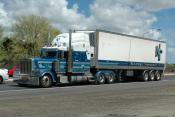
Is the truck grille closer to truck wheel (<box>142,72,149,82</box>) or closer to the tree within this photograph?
truck wheel (<box>142,72,149,82</box>)

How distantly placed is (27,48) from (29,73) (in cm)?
5453

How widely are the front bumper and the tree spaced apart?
53274 mm

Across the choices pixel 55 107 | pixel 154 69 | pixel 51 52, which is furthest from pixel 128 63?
pixel 55 107

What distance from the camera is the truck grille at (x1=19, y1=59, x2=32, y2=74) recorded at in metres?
31.3

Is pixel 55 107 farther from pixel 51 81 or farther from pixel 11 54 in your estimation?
pixel 11 54

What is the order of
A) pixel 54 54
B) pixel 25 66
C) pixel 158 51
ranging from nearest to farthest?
pixel 25 66, pixel 54 54, pixel 158 51

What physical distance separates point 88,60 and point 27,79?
5.50 meters

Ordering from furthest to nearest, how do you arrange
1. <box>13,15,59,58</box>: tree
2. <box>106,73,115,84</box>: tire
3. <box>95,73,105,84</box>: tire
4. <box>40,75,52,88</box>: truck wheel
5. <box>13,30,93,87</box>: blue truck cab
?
<box>13,15,59,58</box>: tree
<box>106,73,115,84</box>: tire
<box>95,73,105,84</box>: tire
<box>13,30,93,87</box>: blue truck cab
<box>40,75,52,88</box>: truck wheel

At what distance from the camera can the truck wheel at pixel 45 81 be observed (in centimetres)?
3075

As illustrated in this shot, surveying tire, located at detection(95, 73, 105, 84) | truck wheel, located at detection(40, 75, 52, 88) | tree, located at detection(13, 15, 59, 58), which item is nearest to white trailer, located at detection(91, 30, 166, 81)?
tire, located at detection(95, 73, 105, 84)

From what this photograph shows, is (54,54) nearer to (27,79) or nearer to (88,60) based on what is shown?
(27,79)

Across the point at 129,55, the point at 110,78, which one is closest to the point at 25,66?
the point at 110,78

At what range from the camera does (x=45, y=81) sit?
31016 mm

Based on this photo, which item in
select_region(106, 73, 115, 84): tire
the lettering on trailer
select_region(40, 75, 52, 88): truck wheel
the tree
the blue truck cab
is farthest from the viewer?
the tree
